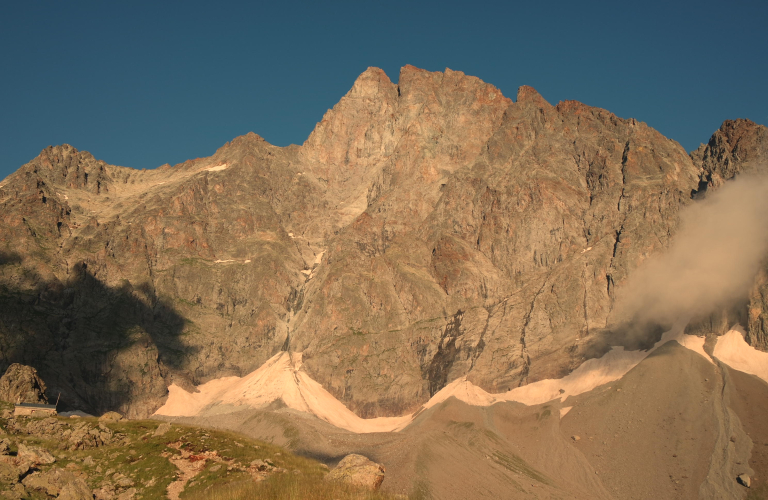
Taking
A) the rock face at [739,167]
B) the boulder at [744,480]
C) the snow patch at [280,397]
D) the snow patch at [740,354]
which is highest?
the rock face at [739,167]

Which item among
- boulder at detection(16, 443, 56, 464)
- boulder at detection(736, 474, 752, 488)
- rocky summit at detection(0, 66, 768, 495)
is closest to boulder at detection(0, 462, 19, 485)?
boulder at detection(16, 443, 56, 464)

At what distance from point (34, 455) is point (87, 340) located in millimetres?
125962

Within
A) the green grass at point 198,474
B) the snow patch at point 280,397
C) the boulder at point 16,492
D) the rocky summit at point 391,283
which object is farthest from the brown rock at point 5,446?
the snow patch at point 280,397

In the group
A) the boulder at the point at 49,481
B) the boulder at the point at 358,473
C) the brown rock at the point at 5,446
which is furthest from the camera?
the boulder at the point at 358,473

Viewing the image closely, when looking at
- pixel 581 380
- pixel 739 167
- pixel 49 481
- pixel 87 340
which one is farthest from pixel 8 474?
pixel 739 167

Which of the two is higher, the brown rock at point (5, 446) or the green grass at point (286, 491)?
the brown rock at point (5, 446)

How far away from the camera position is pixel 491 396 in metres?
139

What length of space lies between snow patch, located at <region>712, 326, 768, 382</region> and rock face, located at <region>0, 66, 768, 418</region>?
3463 millimetres

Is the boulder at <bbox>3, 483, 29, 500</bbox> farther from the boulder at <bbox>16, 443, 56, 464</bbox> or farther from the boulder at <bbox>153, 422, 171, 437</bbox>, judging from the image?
the boulder at <bbox>153, 422, 171, 437</bbox>

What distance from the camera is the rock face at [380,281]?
14788 centimetres

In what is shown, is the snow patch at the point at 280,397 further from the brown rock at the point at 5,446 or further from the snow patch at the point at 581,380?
the brown rock at the point at 5,446

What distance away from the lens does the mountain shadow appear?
447 ft

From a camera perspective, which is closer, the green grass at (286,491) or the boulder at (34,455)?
the green grass at (286,491)

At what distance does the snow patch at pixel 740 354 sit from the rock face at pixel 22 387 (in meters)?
120
